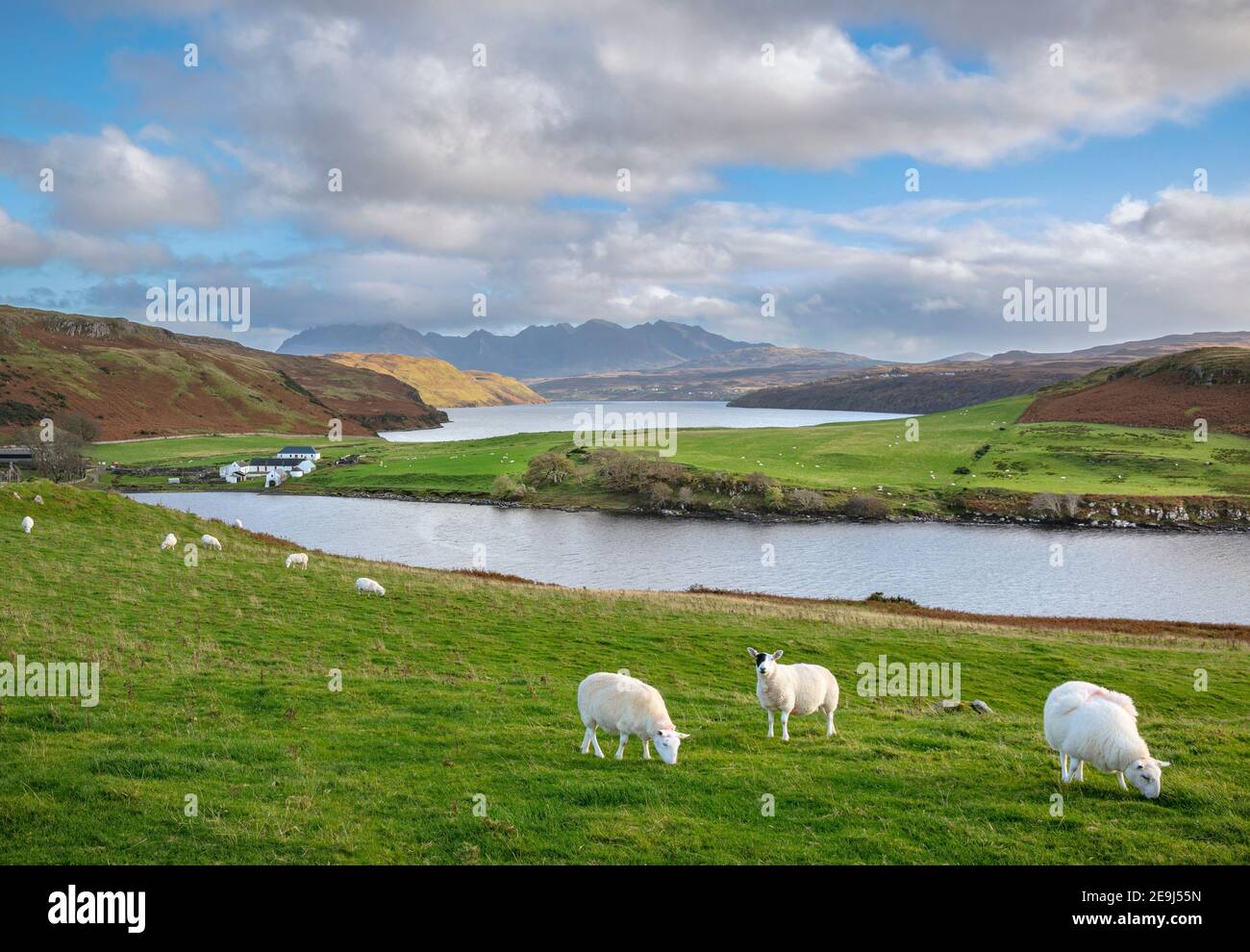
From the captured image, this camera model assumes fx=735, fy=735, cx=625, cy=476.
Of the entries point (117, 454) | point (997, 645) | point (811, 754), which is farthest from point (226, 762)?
point (117, 454)

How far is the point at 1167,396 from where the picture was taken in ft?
487

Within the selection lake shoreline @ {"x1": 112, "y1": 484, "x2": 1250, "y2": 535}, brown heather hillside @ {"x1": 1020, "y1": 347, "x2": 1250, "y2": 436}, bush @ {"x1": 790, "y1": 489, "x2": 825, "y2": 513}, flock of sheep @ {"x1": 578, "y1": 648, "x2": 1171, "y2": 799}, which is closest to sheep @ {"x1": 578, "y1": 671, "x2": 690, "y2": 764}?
flock of sheep @ {"x1": 578, "y1": 648, "x2": 1171, "y2": 799}

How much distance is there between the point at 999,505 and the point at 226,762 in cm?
10365

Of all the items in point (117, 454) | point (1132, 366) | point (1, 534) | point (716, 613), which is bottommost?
point (716, 613)

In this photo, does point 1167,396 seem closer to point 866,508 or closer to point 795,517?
point 866,508

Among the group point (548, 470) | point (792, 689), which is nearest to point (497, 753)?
point (792, 689)

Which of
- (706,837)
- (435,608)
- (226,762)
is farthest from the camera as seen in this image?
(435,608)

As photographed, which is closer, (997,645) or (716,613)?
(997,645)

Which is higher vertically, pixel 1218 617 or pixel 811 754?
pixel 811 754

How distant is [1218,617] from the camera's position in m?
53.9

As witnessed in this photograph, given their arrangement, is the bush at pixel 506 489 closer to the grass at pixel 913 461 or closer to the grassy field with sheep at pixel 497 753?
the grass at pixel 913 461

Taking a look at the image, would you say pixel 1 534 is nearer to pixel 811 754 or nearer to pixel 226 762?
pixel 226 762

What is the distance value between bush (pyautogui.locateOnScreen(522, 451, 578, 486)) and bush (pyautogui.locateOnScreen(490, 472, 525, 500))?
15.1 ft

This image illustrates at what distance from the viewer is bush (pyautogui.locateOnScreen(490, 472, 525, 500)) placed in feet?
374
